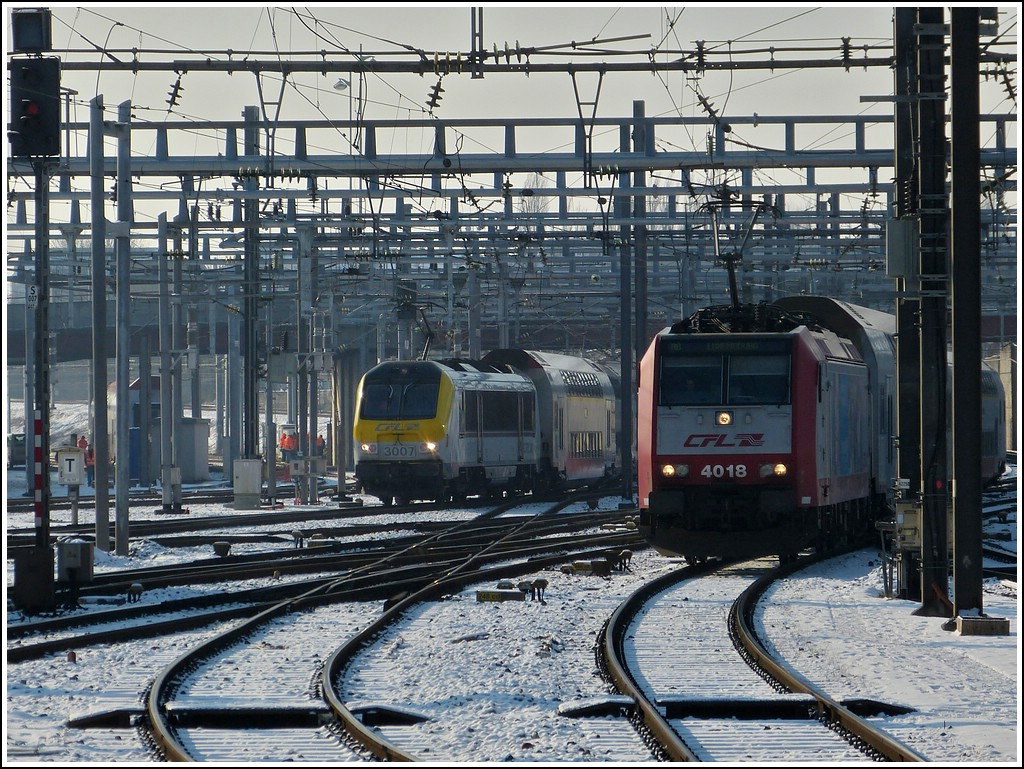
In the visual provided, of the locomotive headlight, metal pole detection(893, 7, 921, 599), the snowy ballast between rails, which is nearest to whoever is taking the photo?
the snowy ballast between rails

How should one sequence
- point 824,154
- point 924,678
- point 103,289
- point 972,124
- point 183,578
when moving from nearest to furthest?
point 924,678
point 972,124
point 183,578
point 103,289
point 824,154

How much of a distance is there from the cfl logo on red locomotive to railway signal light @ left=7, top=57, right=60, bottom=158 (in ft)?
26.1

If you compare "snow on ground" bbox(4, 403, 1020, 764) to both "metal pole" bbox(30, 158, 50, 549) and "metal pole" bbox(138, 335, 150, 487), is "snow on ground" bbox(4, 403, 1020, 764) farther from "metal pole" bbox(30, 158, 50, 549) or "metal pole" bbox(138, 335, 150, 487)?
"metal pole" bbox(138, 335, 150, 487)

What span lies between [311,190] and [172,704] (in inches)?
697

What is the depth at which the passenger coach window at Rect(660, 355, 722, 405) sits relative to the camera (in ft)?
62.7

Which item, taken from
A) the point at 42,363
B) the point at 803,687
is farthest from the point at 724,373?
the point at 803,687

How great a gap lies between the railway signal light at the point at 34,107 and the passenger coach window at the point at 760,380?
8.17m

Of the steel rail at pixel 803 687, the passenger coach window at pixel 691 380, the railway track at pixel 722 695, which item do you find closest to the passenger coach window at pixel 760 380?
the passenger coach window at pixel 691 380

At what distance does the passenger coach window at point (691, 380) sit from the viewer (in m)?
19.1

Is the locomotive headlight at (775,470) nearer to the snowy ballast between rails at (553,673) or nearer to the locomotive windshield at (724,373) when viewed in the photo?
the locomotive windshield at (724,373)

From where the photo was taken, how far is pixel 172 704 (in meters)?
9.96

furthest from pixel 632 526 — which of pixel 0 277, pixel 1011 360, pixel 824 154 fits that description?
pixel 1011 360

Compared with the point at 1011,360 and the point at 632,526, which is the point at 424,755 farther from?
the point at 1011,360

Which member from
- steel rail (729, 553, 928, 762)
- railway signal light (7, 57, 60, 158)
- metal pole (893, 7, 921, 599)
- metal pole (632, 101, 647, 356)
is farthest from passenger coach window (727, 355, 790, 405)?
metal pole (632, 101, 647, 356)
